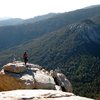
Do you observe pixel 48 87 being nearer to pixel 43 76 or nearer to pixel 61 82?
pixel 43 76

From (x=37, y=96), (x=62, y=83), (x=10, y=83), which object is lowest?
(x=62, y=83)

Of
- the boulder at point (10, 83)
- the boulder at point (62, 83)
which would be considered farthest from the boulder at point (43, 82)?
the boulder at point (62, 83)

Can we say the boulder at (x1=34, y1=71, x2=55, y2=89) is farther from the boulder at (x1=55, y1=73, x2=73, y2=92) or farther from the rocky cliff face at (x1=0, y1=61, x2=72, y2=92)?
the boulder at (x1=55, y1=73, x2=73, y2=92)

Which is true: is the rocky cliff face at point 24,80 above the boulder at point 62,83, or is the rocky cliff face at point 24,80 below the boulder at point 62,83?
above

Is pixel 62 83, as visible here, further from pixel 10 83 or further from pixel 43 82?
pixel 10 83

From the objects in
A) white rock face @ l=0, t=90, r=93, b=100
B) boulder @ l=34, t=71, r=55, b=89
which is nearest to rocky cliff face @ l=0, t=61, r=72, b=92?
boulder @ l=34, t=71, r=55, b=89

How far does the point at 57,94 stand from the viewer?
76.5 ft

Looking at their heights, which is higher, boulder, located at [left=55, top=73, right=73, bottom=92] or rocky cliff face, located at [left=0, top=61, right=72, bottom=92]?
rocky cliff face, located at [left=0, top=61, right=72, bottom=92]

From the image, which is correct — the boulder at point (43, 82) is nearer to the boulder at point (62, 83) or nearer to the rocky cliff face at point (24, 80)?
the rocky cliff face at point (24, 80)

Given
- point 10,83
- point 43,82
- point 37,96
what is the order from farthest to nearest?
1. point 43,82
2. point 10,83
3. point 37,96

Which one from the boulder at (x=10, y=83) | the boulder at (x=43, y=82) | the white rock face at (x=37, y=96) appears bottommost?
the boulder at (x=43, y=82)

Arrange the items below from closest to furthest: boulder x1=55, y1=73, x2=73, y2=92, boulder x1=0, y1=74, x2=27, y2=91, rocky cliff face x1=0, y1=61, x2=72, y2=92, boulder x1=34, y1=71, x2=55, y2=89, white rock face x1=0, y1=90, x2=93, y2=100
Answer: white rock face x1=0, y1=90, x2=93, y2=100, boulder x1=0, y1=74, x2=27, y2=91, rocky cliff face x1=0, y1=61, x2=72, y2=92, boulder x1=34, y1=71, x2=55, y2=89, boulder x1=55, y1=73, x2=73, y2=92

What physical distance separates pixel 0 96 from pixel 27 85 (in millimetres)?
19013

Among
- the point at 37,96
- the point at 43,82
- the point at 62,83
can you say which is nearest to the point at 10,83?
the point at 43,82
